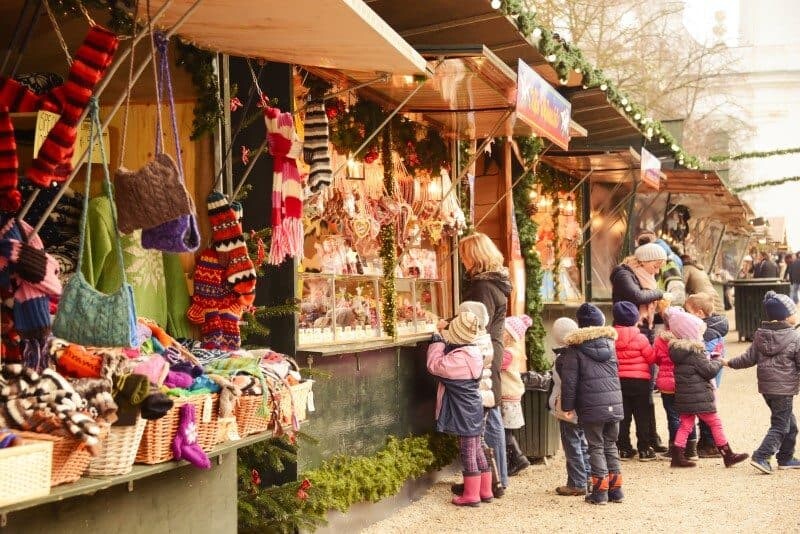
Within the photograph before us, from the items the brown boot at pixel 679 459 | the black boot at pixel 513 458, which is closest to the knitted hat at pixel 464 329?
the black boot at pixel 513 458

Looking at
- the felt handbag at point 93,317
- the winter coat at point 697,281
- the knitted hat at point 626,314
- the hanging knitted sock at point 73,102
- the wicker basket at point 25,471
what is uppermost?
the hanging knitted sock at point 73,102

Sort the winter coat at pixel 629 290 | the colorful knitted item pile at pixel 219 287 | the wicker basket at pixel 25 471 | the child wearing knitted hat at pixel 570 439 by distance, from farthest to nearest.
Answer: the winter coat at pixel 629 290
the child wearing knitted hat at pixel 570 439
the colorful knitted item pile at pixel 219 287
the wicker basket at pixel 25 471

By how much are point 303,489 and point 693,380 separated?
457 cm

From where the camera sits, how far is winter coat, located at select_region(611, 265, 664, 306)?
1051cm

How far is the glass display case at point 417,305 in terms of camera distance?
8.72 m

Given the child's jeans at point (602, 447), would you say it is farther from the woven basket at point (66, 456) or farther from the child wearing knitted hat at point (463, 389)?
the woven basket at point (66, 456)

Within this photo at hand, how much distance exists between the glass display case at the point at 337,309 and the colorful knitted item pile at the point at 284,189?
0.95m

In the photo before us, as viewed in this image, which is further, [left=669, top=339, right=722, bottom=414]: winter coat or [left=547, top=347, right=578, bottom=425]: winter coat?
[left=669, top=339, right=722, bottom=414]: winter coat

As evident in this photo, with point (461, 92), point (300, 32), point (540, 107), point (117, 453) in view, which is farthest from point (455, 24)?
point (117, 453)

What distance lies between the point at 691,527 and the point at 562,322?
6.91 feet

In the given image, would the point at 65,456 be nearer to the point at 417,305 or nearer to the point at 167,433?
the point at 167,433

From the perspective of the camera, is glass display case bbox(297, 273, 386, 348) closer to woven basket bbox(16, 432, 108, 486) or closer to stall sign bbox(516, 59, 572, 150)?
stall sign bbox(516, 59, 572, 150)

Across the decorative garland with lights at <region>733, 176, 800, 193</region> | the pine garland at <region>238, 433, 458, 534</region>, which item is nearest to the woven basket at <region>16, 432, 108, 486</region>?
the pine garland at <region>238, 433, 458, 534</region>

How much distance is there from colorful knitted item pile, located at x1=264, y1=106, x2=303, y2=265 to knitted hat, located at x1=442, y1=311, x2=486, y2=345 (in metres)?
2.26
